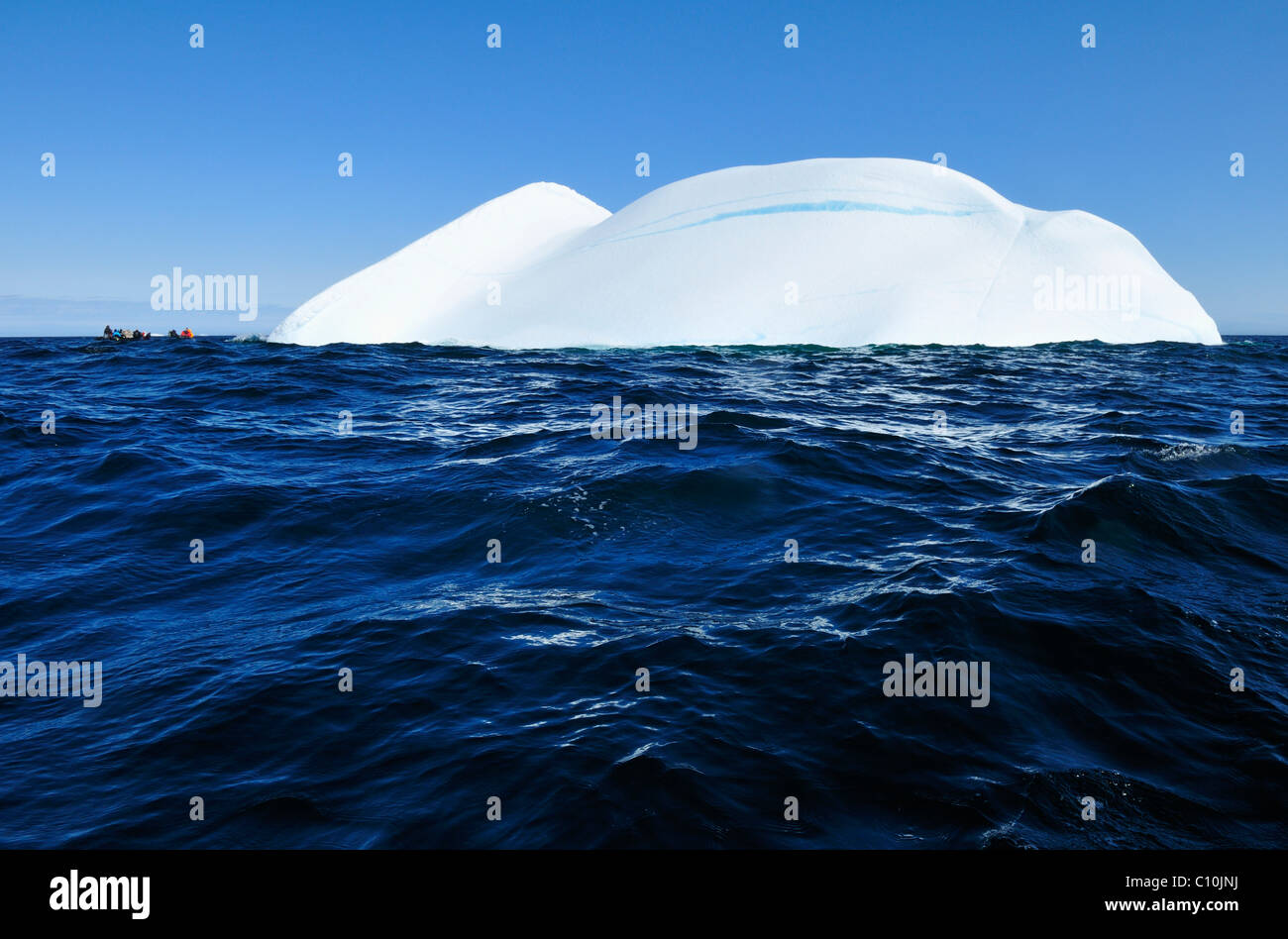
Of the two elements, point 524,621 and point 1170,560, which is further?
point 1170,560

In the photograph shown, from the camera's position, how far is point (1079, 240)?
2303 cm

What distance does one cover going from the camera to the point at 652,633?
552 centimetres

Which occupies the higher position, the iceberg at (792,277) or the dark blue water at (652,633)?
the iceberg at (792,277)

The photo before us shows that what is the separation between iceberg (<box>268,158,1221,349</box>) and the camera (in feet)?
68.7

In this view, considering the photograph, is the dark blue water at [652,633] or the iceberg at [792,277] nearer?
the dark blue water at [652,633]

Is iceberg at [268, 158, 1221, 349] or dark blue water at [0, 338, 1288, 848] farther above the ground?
iceberg at [268, 158, 1221, 349]

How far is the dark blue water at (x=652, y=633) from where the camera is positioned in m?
3.79

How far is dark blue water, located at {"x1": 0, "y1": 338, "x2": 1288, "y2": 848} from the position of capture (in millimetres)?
3789

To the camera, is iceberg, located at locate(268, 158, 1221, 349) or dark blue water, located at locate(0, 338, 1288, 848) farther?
iceberg, located at locate(268, 158, 1221, 349)

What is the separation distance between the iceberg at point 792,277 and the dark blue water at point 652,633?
9170 millimetres

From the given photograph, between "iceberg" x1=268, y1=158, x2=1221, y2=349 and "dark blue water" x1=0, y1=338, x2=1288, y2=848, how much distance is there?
9.17 meters
